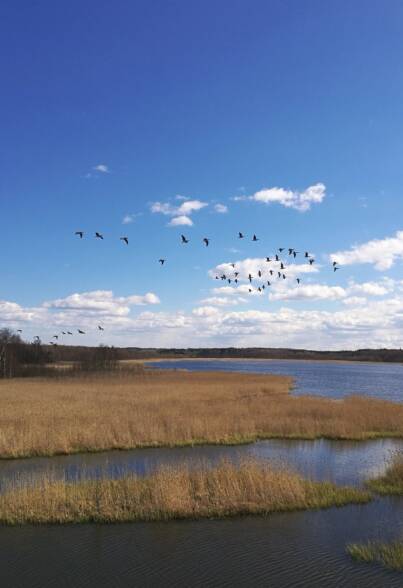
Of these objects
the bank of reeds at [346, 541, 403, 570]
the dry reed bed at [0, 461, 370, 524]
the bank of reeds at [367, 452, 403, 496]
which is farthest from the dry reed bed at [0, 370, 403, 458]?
the bank of reeds at [346, 541, 403, 570]

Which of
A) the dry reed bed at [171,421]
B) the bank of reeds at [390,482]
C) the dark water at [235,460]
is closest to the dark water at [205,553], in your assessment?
the bank of reeds at [390,482]

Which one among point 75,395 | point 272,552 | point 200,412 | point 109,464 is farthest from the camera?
point 75,395

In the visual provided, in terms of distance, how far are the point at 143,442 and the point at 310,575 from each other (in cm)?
1371

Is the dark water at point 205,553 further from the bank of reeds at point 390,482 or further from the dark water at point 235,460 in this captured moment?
the dark water at point 235,460

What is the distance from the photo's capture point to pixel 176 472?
15.6m

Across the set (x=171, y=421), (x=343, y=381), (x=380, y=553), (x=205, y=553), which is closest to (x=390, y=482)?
(x=380, y=553)

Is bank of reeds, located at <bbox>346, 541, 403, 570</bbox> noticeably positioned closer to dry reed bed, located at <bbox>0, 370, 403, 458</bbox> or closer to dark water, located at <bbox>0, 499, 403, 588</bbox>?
dark water, located at <bbox>0, 499, 403, 588</bbox>

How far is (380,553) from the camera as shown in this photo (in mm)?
11078

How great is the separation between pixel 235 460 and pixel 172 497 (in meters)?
6.35

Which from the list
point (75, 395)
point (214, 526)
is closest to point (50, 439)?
point (214, 526)

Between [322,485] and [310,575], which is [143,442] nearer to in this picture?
[322,485]

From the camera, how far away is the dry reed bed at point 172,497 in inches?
527

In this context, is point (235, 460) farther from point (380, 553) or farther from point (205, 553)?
point (380, 553)

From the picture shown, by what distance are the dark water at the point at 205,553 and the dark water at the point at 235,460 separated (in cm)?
410
